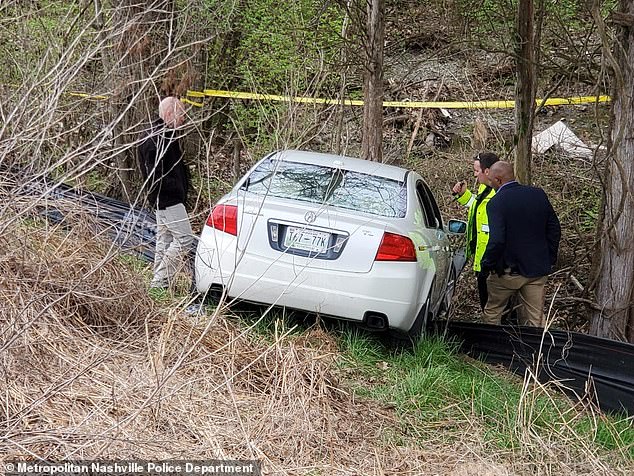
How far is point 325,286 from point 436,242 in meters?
1.58

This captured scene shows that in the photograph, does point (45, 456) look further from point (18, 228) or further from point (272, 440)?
point (18, 228)

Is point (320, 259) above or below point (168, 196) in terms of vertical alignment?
below

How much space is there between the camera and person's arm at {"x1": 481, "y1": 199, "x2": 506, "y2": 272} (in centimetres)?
745

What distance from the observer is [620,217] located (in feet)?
24.9

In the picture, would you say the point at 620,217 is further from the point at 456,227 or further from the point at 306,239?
the point at 306,239

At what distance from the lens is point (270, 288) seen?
6.32 meters

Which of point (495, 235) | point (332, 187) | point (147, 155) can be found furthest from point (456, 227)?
point (147, 155)

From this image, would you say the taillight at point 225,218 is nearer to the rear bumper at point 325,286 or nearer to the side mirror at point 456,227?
the rear bumper at point 325,286

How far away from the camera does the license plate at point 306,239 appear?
6289mm

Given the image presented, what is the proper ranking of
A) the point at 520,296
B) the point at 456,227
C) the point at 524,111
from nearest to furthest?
the point at 520,296 < the point at 456,227 < the point at 524,111

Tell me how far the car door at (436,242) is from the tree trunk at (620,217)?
151 centimetres

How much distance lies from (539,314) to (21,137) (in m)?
5.38

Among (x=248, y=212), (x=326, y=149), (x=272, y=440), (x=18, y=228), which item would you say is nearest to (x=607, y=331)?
(x=248, y=212)

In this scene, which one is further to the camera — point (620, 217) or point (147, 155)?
point (620, 217)
